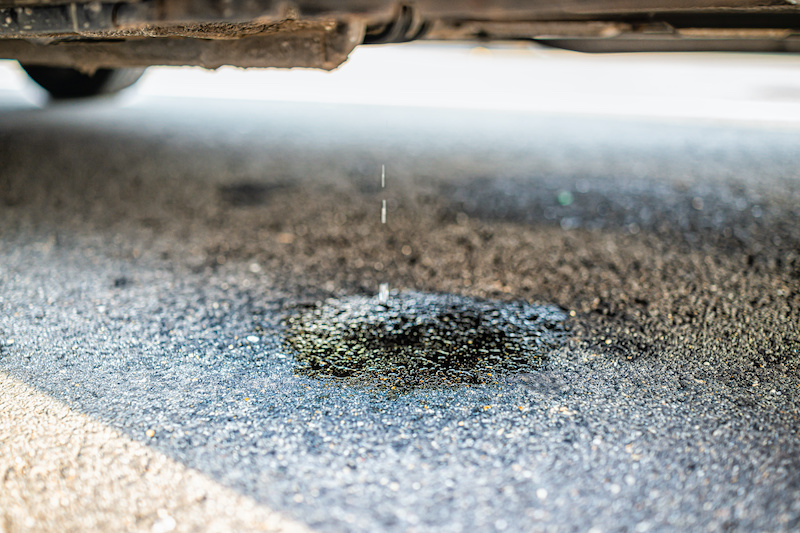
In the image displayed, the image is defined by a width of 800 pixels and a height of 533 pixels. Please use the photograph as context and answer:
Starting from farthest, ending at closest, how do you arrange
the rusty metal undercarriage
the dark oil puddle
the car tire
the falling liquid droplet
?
the car tire < the falling liquid droplet < the rusty metal undercarriage < the dark oil puddle

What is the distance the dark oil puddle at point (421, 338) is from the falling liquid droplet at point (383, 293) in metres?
0.02

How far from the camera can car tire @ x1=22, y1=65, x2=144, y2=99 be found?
4849mm

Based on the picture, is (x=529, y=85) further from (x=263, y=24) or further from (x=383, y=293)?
(x=263, y=24)

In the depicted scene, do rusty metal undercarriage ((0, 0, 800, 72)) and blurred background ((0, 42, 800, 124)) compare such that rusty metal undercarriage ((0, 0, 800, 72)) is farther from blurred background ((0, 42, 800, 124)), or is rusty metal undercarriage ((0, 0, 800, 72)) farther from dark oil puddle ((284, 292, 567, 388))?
blurred background ((0, 42, 800, 124))

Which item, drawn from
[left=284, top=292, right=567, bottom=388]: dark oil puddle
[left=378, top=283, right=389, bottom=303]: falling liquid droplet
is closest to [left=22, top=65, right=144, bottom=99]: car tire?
[left=378, top=283, right=389, bottom=303]: falling liquid droplet

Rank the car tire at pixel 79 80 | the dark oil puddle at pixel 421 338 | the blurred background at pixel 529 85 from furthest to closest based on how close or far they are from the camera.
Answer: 1. the blurred background at pixel 529 85
2. the car tire at pixel 79 80
3. the dark oil puddle at pixel 421 338

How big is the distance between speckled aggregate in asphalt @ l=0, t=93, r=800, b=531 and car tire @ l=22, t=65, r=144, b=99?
2.43 feet

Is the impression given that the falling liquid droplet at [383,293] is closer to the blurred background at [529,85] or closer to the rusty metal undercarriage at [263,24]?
the rusty metal undercarriage at [263,24]

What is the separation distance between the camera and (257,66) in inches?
83.4

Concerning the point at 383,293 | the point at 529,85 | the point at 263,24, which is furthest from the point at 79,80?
the point at 529,85

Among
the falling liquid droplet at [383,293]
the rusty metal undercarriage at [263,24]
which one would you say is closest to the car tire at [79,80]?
the rusty metal undercarriage at [263,24]

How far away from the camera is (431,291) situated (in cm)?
218

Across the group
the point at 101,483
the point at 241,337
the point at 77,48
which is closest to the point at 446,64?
the point at 77,48

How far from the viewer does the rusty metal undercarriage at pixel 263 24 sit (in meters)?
1.75
